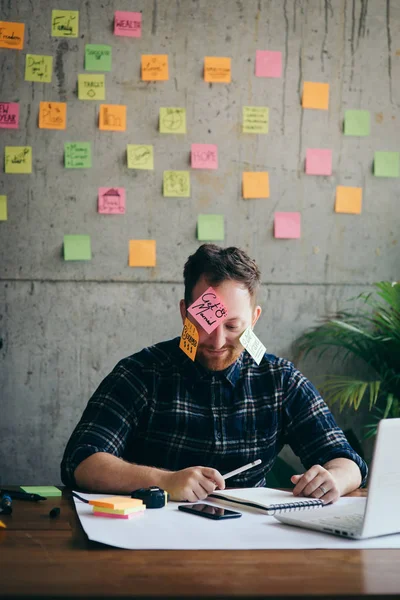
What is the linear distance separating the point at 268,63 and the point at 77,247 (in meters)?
1.05

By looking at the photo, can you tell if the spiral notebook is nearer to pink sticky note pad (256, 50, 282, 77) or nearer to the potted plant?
the potted plant

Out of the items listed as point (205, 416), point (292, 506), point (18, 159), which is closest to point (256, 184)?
point (18, 159)

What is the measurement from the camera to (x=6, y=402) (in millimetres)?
2898

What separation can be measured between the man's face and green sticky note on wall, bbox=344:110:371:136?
1.36 m

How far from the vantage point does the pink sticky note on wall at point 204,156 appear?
2.99 metres

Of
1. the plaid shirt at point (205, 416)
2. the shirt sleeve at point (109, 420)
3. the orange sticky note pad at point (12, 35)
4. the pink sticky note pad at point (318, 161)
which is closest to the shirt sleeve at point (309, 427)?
the plaid shirt at point (205, 416)

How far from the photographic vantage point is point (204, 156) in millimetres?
3000

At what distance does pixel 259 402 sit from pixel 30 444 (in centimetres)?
122

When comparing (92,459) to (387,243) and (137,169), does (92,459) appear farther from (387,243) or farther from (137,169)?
(387,243)

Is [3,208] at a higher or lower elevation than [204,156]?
lower

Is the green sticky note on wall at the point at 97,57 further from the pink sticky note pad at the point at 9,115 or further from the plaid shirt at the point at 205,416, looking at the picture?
the plaid shirt at the point at 205,416

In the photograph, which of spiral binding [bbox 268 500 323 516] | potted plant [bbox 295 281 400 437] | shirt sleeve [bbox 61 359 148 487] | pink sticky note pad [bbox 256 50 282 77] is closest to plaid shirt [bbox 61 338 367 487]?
shirt sleeve [bbox 61 359 148 487]

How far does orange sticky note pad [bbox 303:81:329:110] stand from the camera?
121 inches

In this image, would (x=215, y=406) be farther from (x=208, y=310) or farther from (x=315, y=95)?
(x=315, y=95)
